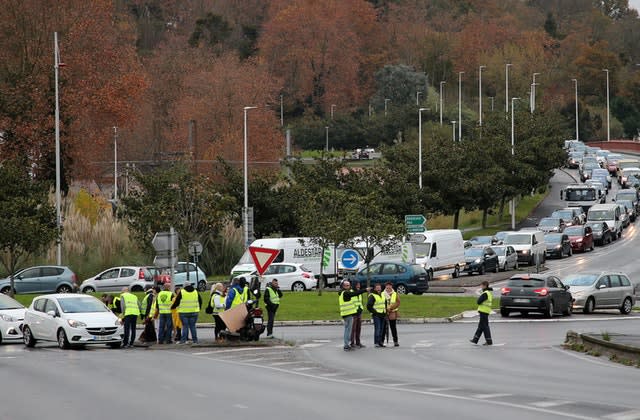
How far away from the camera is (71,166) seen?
224ft

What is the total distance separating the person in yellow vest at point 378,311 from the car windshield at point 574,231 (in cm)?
4283

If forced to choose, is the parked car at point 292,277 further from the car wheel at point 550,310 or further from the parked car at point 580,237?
the parked car at point 580,237

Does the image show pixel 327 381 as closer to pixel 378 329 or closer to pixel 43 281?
pixel 378 329

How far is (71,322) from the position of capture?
3080 centimetres

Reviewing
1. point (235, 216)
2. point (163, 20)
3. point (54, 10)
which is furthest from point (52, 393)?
point (163, 20)

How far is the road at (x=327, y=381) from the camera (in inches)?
698

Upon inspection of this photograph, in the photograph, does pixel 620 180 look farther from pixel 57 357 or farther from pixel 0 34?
Answer: pixel 57 357

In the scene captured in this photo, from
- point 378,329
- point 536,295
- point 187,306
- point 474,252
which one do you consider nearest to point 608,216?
point 474,252

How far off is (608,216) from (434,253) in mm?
24776

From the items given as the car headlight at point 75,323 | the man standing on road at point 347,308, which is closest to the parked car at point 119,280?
the car headlight at point 75,323

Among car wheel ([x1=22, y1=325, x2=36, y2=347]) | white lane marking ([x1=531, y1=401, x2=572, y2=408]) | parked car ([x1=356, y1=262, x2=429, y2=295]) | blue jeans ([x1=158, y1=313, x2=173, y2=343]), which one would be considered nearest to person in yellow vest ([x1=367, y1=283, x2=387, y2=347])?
blue jeans ([x1=158, y1=313, x2=173, y2=343])

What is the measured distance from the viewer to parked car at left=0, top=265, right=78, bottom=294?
165ft

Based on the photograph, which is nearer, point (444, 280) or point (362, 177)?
point (444, 280)

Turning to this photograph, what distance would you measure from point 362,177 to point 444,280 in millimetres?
16604
